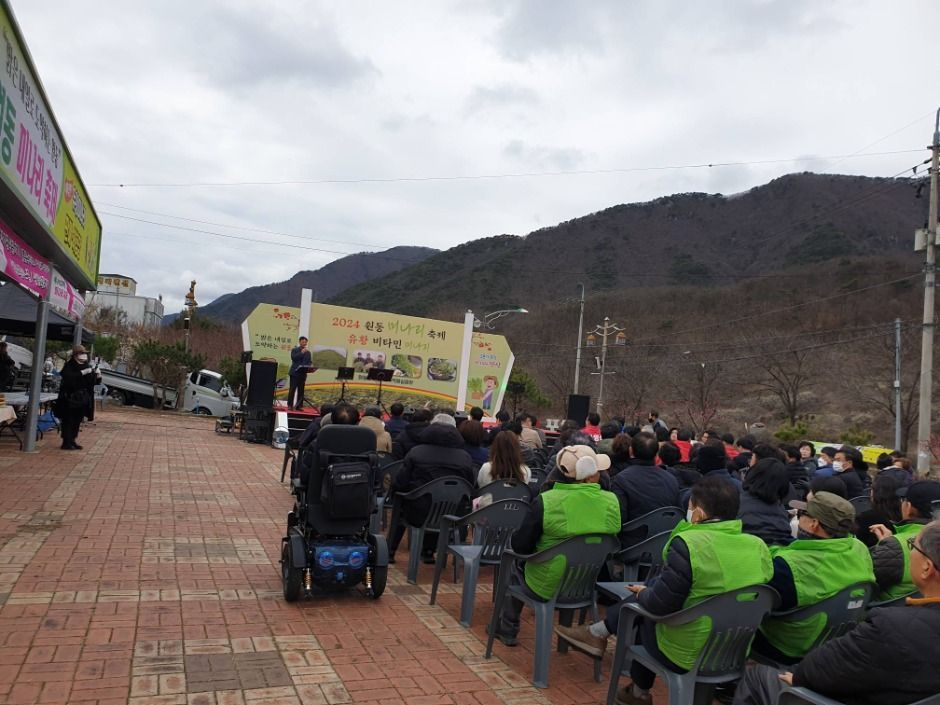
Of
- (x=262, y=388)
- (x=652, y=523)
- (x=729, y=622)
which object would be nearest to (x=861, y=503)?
(x=652, y=523)

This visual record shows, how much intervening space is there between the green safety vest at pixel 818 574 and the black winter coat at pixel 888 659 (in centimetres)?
67

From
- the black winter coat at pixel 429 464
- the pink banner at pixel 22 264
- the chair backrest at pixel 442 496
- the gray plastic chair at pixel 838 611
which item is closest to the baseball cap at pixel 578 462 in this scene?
the gray plastic chair at pixel 838 611

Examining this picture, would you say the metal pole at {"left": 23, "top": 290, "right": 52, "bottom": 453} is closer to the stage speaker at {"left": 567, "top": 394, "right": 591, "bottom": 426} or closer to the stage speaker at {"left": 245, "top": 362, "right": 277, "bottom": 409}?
the stage speaker at {"left": 245, "top": 362, "right": 277, "bottom": 409}

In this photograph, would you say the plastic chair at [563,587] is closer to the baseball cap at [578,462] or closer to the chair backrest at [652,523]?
the baseball cap at [578,462]

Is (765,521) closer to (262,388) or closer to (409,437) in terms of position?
(409,437)

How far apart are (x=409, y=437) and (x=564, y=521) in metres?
3.04

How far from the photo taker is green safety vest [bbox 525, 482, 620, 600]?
3.73 meters

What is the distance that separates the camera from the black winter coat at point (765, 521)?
3.83 meters

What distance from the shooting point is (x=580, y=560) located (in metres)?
3.77

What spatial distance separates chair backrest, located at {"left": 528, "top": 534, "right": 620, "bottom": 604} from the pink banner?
7.05 m

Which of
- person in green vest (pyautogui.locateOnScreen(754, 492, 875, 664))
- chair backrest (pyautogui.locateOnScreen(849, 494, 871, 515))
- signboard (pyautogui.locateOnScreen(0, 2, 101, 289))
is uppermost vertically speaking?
signboard (pyautogui.locateOnScreen(0, 2, 101, 289))

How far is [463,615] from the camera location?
178 inches

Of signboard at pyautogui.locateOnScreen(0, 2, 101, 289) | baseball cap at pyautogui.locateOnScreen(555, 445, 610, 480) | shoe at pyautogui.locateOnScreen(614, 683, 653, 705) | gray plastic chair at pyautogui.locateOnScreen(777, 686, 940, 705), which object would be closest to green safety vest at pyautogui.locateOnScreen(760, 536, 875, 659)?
gray plastic chair at pyautogui.locateOnScreen(777, 686, 940, 705)

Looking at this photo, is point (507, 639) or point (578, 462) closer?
point (578, 462)
